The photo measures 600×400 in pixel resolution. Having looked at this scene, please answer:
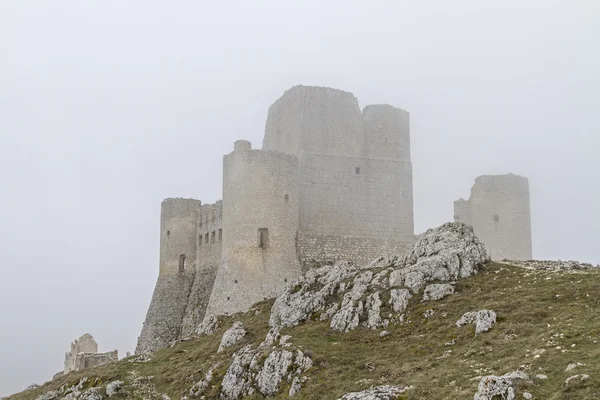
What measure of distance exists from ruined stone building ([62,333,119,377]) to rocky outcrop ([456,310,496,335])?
30652 millimetres

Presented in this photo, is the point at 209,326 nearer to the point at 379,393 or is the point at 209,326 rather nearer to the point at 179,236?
the point at 179,236

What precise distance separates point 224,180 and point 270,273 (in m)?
6.01

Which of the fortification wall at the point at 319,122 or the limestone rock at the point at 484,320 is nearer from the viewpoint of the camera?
the limestone rock at the point at 484,320

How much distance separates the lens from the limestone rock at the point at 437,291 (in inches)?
981

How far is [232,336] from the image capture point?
1123 inches

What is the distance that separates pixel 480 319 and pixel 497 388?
5755 millimetres

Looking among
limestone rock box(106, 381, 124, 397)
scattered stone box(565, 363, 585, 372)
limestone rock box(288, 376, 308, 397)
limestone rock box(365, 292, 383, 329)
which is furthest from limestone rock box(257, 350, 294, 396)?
scattered stone box(565, 363, 585, 372)

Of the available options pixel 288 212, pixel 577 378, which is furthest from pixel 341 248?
pixel 577 378

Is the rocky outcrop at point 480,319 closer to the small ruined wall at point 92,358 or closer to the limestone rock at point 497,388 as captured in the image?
the limestone rock at point 497,388

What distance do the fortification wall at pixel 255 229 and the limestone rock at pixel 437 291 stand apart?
45.0ft

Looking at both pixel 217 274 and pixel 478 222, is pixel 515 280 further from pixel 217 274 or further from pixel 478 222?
pixel 478 222

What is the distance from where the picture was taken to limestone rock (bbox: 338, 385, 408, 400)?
17578 millimetres

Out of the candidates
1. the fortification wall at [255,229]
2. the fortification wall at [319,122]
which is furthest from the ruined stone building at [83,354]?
the fortification wall at [319,122]

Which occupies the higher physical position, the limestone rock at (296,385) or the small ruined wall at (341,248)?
the small ruined wall at (341,248)
